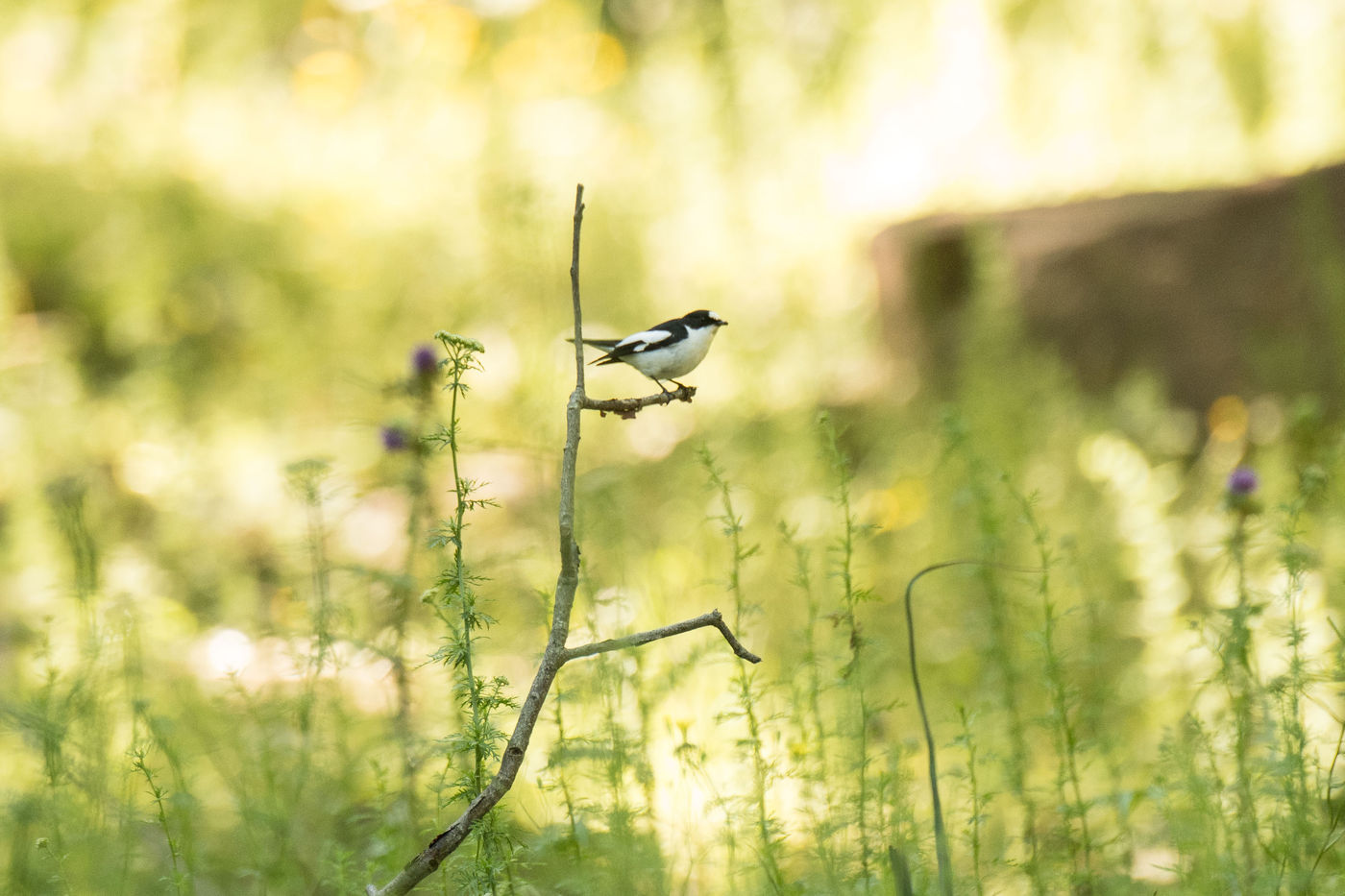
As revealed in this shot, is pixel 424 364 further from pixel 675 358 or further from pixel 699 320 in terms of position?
pixel 675 358

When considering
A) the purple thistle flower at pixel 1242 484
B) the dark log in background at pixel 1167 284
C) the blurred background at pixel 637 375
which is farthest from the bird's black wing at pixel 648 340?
the dark log in background at pixel 1167 284

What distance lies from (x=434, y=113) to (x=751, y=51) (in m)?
1.82

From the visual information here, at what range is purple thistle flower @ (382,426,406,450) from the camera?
1831 mm

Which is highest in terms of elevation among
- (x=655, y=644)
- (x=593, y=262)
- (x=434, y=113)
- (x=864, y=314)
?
(x=434, y=113)

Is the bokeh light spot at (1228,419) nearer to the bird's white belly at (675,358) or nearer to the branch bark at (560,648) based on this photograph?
the bird's white belly at (675,358)

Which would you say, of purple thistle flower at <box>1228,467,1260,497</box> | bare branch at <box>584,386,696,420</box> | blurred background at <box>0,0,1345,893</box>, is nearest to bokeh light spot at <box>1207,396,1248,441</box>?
blurred background at <box>0,0,1345,893</box>

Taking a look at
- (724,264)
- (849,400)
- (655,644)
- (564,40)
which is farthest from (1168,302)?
(564,40)

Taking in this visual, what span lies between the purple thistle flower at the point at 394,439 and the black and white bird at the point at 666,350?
745 mm

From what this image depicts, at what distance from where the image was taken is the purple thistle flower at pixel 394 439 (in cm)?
183

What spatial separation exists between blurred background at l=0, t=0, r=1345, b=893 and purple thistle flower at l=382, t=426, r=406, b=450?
2cm

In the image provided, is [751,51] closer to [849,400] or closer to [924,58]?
[924,58]

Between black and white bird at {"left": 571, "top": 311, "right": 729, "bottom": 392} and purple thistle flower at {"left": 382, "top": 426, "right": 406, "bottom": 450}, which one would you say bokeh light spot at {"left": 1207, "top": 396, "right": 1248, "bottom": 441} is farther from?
black and white bird at {"left": 571, "top": 311, "right": 729, "bottom": 392}

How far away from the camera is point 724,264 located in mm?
4570

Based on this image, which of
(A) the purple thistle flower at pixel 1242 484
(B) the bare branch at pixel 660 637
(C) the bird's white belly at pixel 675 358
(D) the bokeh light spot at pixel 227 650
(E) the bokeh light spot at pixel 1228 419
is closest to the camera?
(B) the bare branch at pixel 660 637
